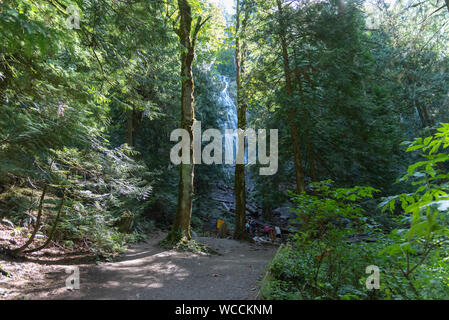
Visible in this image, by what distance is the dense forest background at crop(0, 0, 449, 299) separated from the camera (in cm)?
361

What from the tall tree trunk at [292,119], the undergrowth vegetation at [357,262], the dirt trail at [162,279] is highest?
the tall tree trunk at [292,119]

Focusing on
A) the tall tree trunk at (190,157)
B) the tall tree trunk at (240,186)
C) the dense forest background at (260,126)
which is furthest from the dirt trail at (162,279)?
the tall tree trunk at (240,186)

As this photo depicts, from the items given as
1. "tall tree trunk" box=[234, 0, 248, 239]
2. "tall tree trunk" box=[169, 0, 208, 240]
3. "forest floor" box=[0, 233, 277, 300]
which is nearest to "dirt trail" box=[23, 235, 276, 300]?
"forest floor" box=[0, 233, 277, 300]

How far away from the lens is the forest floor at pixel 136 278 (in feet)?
13.7

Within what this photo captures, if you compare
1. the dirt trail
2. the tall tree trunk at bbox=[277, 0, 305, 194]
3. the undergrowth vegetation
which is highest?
the tall tree trunk at bbox=[277, 0, 305, 194]

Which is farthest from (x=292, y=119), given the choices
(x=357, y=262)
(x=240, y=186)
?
(x=357, y=262)

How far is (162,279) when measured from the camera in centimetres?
540

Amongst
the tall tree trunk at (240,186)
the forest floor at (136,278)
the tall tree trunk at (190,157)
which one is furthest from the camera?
the tall tree trunk at (240,186)

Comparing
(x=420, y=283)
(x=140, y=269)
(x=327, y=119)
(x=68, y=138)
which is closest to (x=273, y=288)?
(x=420, y=283)

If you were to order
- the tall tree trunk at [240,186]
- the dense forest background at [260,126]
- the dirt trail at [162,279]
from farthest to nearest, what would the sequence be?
the tall tree trunk at [240,186]
the dirt trail at [162,279]
the dense forest background at [260,126]

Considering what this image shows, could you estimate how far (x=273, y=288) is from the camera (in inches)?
167

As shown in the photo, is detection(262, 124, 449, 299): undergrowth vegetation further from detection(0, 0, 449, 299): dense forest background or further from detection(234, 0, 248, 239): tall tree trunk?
detection(234, 0, 248, 239): tall tree trunk

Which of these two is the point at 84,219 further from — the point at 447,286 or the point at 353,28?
the point at 353,28

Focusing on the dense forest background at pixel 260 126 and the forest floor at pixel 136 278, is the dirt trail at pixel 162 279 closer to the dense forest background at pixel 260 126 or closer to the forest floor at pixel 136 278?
the forest floor at pixel 136 278
